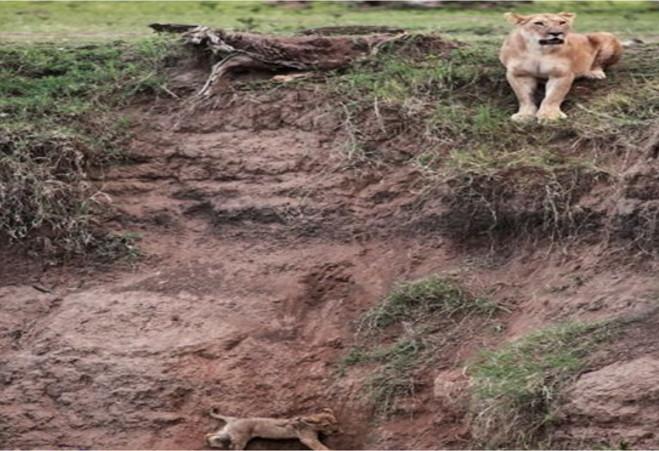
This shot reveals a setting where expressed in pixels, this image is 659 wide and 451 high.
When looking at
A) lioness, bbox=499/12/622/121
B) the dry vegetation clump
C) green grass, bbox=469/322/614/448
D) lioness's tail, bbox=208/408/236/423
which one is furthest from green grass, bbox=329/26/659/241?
lioness's tail, bbox=208/408/236/423

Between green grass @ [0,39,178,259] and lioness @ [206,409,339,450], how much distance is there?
1761mm

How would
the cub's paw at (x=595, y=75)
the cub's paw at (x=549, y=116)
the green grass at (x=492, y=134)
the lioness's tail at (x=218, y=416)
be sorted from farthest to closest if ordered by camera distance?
the cub's paw at (x=595, y=75) < the cub's paw at (x=549, y=116) < the green grass at (x=492, y=134) < the lioness's tail at (x=218, y=416)

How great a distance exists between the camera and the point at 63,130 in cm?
1123

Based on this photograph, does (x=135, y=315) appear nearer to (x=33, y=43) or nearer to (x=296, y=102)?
(x=296, y=102)

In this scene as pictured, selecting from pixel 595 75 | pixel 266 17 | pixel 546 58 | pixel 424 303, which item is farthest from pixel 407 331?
pixel 266 17

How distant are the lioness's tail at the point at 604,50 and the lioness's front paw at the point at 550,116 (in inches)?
30.2

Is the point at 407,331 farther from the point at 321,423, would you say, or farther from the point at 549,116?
the point at 549,116

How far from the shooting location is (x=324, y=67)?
1180 centimetres

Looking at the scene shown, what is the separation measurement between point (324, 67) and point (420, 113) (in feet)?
2.98

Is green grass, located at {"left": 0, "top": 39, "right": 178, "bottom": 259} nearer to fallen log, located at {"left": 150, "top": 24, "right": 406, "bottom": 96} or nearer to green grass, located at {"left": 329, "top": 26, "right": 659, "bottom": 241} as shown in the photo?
fallen log, located at {"left": 150, "top": 24, "right": 406, "bottom": 96}

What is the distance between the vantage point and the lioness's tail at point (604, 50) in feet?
38.1

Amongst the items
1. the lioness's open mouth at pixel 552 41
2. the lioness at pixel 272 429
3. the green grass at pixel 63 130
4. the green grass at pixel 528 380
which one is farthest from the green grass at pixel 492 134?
the lioness at pixel 272 429

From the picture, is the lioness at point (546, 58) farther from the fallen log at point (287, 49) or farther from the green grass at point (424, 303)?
the green grass at point (424, 303)

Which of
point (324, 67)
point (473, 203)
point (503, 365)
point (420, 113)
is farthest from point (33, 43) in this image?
point (503, 365)
